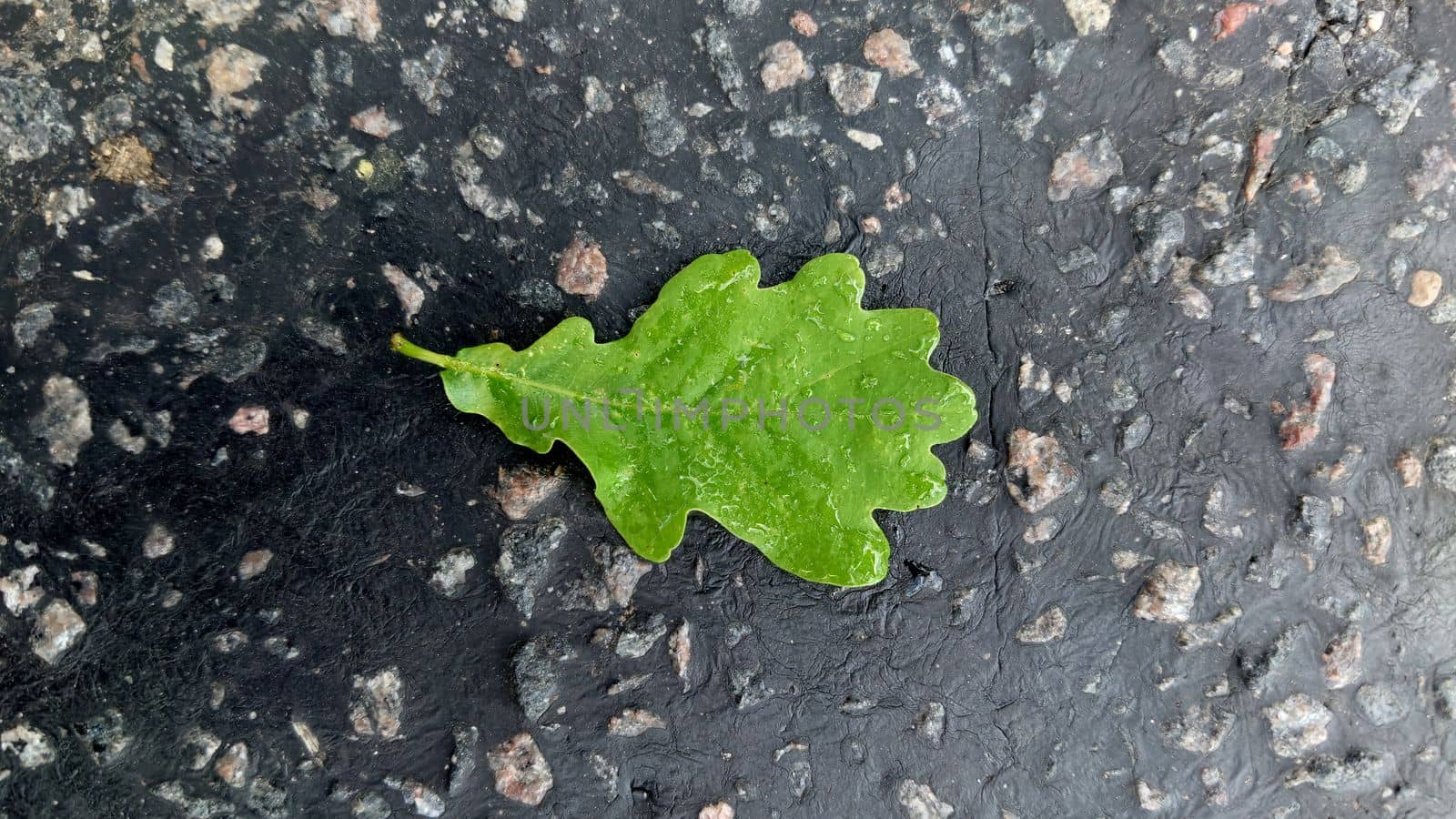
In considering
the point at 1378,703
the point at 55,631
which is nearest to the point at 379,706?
the point at 55,631

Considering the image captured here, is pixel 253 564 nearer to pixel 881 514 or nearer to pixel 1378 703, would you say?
pixel 881 514

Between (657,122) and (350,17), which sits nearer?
(350,17)

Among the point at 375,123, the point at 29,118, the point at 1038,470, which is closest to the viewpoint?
the point at 29,118

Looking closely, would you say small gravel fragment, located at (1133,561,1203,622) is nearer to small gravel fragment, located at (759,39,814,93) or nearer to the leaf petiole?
small gravel fragment, located at (759,39,814,93)

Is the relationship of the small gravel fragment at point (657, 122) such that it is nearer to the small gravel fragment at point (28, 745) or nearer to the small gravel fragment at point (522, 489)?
the small gravel fragment at point (522, 489)

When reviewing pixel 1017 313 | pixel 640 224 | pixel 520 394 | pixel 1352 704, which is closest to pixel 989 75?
pixel 1017 313

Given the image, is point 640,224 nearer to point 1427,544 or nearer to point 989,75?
point 989,75

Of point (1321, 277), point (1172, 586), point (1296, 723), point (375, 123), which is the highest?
point (375, 123)

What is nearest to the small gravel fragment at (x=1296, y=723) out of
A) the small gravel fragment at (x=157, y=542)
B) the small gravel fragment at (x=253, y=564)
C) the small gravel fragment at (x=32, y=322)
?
the small gravel fragment at (x=253, y=564)
